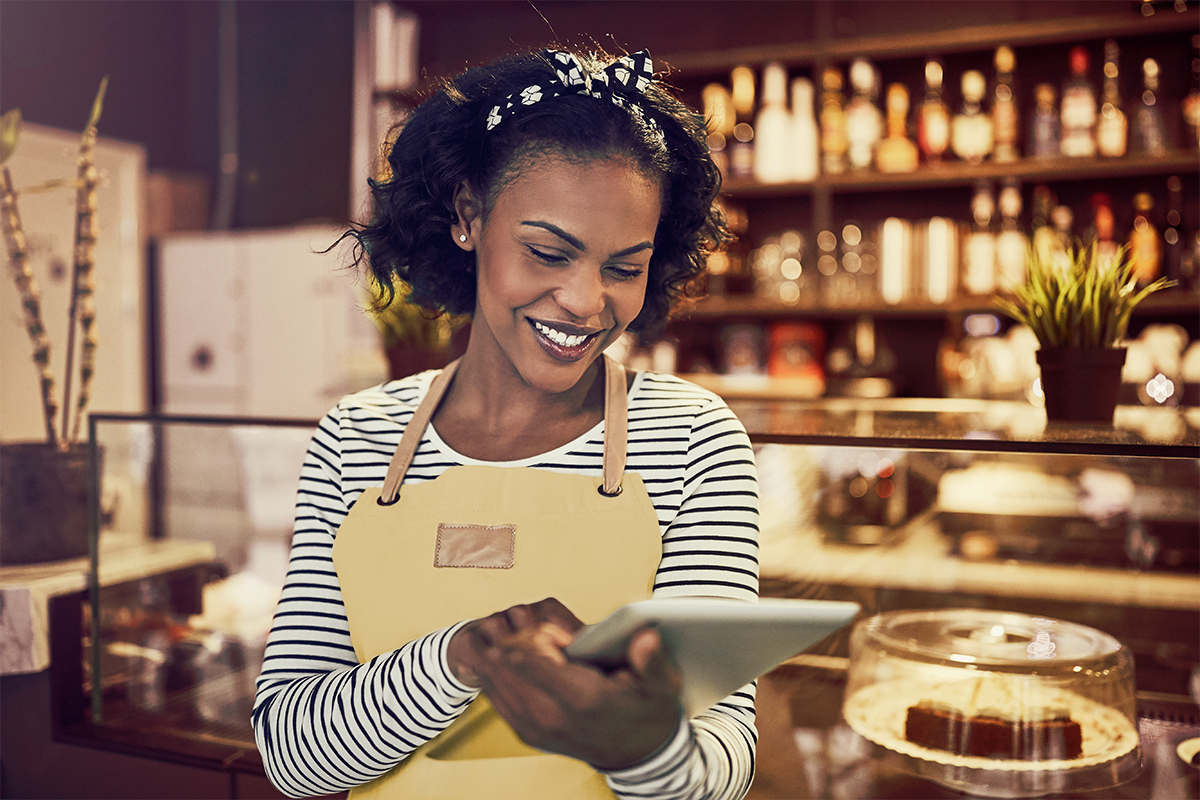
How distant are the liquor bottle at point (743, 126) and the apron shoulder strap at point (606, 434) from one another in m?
2.42

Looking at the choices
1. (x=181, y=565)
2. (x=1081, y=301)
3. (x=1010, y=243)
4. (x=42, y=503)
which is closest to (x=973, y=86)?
(x=1010, y=243)

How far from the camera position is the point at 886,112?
3.19 m

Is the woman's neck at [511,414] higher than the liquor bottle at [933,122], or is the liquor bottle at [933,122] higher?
the liquor bottle at [933,122]

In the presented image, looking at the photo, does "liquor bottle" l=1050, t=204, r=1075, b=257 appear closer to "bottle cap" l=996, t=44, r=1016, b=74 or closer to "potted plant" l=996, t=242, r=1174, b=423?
"bottle cap" l=996, t=44, r=1016, b=74

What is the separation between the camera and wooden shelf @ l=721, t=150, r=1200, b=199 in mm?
2734

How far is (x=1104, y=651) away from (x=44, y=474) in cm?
148

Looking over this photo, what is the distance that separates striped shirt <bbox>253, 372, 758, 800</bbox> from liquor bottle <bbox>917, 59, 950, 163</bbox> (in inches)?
94.6

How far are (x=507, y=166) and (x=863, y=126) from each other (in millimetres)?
2445

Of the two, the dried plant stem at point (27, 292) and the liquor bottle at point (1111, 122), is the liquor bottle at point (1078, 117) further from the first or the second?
the dried plant stem at point (27, 292)

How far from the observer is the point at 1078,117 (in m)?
2.79

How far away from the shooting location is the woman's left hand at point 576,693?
22.9 inches

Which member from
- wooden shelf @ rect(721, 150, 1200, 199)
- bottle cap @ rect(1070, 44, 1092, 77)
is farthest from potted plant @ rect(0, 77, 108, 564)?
bottle cap @ rect(1070, 44, 1092, 77)

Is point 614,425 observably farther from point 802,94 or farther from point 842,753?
point 802,94

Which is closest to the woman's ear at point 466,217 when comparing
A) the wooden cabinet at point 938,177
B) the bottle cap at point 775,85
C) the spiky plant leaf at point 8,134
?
the spiky plant leaf at point 8,134
